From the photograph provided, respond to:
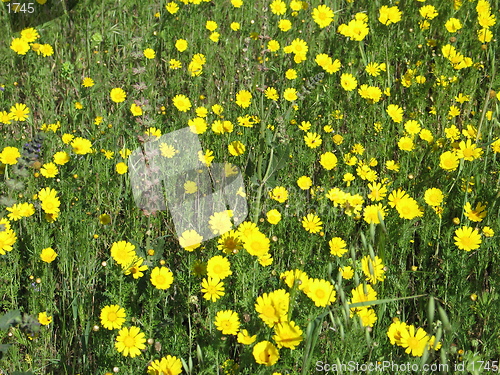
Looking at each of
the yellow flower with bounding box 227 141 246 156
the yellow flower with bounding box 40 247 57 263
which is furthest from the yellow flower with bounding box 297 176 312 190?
the yellow flower with bounding box 40 247 57 263

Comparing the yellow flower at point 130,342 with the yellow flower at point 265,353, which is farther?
the yellow flower at point 130,342

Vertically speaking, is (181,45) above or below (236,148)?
above

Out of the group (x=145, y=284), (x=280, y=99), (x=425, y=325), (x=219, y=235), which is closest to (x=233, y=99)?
(x=280, y=99)

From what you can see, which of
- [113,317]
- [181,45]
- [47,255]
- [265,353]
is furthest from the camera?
[181,45]

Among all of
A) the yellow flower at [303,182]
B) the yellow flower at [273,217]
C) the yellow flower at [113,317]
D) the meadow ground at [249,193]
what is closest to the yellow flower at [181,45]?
the meadow ground at [249,193]

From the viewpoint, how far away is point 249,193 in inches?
103

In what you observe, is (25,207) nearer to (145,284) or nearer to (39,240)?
(39,240)

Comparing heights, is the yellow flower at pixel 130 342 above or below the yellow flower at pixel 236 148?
below

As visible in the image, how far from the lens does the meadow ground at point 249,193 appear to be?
6.14 feet

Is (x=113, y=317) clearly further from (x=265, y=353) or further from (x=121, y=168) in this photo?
(x=121, y=168)

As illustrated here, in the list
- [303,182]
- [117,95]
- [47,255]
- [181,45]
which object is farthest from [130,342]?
[181,45]

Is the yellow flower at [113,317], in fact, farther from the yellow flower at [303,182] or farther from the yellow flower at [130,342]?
the yellow flower at [303,182]

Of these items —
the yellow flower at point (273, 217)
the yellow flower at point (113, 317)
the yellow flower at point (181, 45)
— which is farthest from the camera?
the yellow flower at point (181, 45)

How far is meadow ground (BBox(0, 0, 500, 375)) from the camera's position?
6.14 feet
